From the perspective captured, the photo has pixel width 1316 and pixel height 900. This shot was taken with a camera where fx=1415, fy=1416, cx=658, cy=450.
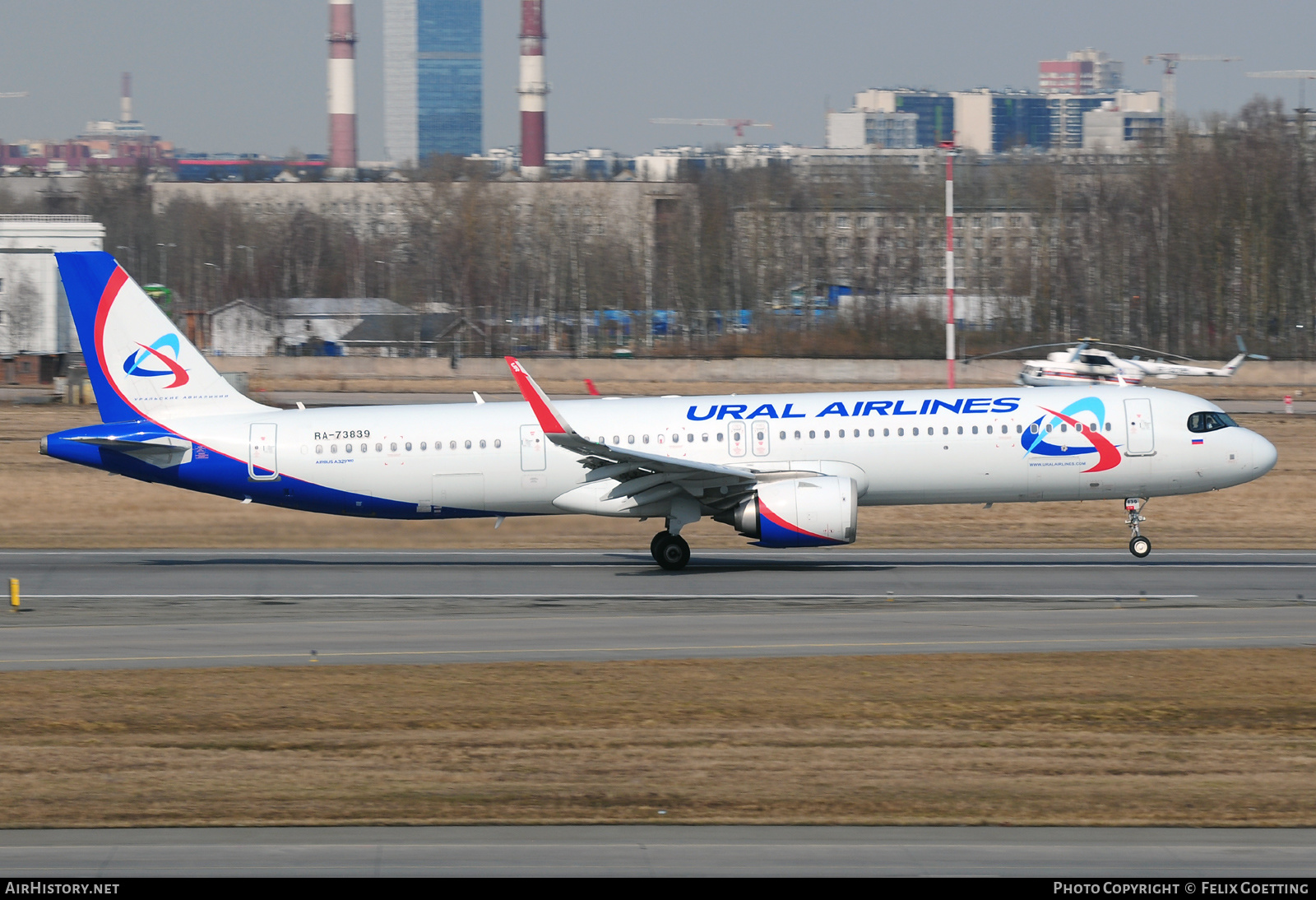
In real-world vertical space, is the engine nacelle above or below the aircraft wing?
below

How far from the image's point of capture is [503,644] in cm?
2230

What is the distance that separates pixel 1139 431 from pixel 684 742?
17.3 meters

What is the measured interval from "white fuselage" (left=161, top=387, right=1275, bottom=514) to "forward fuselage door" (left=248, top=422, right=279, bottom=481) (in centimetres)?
4

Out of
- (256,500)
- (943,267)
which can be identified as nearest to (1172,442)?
(256,500)

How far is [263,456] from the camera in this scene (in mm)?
30500

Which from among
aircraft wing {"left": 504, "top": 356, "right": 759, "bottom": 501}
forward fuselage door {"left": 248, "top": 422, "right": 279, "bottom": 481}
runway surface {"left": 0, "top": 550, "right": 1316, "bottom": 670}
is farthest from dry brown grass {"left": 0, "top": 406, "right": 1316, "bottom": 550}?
aircraft wing {"left": 504, "top": 356, "right": 759, "bottom": 501}

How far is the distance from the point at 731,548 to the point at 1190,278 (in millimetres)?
77252

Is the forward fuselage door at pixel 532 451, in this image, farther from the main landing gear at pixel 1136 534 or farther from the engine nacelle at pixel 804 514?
the main landing gear at pixel 1136 534

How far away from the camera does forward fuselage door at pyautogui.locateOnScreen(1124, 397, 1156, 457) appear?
98.7 ft

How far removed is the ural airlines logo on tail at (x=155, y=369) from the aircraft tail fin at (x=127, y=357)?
18mm

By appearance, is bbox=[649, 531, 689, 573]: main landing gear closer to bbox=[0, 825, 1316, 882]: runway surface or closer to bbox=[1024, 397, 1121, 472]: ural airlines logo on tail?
bbox=[1024, 397, 1121, 472]: ural airlines logo on tail

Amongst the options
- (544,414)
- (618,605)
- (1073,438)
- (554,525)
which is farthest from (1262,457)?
(554,525)

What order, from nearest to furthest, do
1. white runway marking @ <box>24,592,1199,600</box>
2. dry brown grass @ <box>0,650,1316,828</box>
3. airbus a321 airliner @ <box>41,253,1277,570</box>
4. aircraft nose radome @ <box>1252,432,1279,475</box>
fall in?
dry brown grass @ <box>0,650,1316,828</box>
white runway marking @ <box>24,592,1199,600</box>
airbus a321 airliner @ <box>41,253,1277,570</box>
aircraft nose radome @ <box>1252,432,1279,475</box>

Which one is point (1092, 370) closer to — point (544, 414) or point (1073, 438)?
point (1073, 438)
